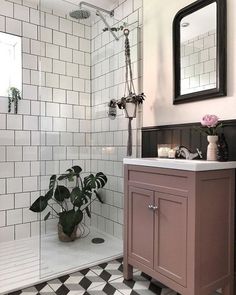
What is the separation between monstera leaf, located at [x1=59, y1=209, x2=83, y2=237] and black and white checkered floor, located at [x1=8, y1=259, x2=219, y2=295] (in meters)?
0.52

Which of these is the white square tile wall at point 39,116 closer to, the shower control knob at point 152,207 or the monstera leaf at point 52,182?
the monstera leaf at point 52,182

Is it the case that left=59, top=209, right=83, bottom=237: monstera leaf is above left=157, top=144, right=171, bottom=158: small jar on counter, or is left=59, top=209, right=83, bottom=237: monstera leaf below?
below

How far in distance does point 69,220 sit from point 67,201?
0.68 ft

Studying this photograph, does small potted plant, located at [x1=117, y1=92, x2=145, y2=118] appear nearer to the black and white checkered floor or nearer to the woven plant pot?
the woven plant pot

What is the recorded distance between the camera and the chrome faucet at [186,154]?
6.19ft

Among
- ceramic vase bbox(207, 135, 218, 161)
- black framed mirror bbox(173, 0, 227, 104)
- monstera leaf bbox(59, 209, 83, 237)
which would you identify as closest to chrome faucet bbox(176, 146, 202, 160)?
ceramic vase bbox(207, 135, 218, 161)

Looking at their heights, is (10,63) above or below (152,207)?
above

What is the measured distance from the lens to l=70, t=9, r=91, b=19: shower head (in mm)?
2693

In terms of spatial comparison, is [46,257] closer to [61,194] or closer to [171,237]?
[61,194]

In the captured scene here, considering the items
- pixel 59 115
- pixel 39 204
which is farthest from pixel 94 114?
pixel 39 204

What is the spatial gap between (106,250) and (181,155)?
1147mm

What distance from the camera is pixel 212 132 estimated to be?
5.65 feet

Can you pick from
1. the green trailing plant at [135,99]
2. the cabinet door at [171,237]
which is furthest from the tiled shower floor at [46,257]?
the green trailing plant at [135,99]

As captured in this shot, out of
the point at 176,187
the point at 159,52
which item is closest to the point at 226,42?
the point at 159,52
